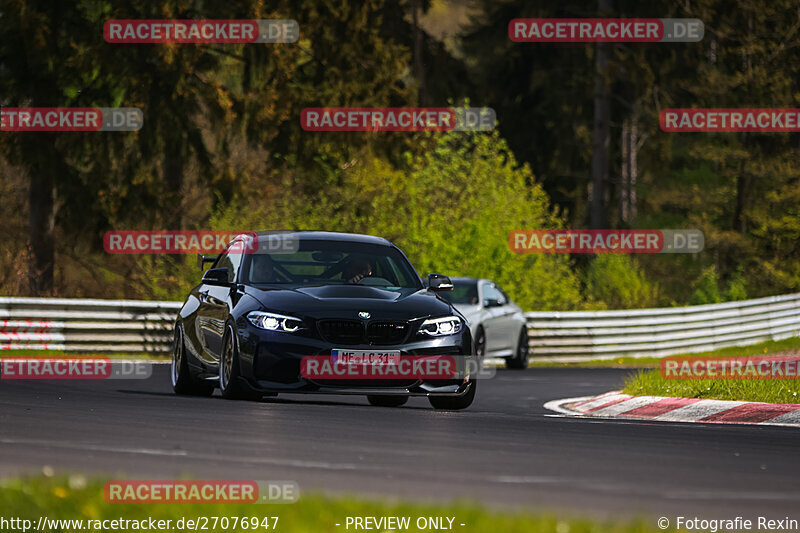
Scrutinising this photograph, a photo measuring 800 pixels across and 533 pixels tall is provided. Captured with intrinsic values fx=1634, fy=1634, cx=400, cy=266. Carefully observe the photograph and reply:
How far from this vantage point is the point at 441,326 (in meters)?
15.3

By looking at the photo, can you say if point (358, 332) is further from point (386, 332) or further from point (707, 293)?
point (707, 293)

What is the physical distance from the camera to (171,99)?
39438 millimetres

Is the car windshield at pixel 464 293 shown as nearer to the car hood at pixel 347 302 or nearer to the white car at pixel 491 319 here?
the white car at pixel 491 319

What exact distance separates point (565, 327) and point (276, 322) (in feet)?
66.8

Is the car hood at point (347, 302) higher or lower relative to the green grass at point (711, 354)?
higher

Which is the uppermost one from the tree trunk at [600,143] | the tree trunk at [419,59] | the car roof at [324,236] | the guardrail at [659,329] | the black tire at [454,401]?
the tree trunk at [419,59]

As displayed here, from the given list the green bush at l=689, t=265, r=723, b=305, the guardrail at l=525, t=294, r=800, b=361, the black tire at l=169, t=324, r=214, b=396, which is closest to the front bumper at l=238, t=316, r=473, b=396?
the black tire at l=169, t=324, r=214, b=396

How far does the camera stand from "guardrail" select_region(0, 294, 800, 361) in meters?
27.1

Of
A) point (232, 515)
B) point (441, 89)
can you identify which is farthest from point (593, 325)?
point (232, 515)

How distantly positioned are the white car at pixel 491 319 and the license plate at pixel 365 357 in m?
12.0

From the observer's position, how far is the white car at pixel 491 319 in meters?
27.6

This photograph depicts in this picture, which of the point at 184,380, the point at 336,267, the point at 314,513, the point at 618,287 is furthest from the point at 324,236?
the point at 618,287

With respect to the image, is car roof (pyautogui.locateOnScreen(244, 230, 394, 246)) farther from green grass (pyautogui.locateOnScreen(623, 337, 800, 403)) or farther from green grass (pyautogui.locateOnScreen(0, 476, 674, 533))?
green grass (pyautogui.locateOnScreen(0, 476, 674, 533))

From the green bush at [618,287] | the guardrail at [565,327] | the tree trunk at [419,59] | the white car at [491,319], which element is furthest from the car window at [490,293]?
the tree trunk at [419,59]
